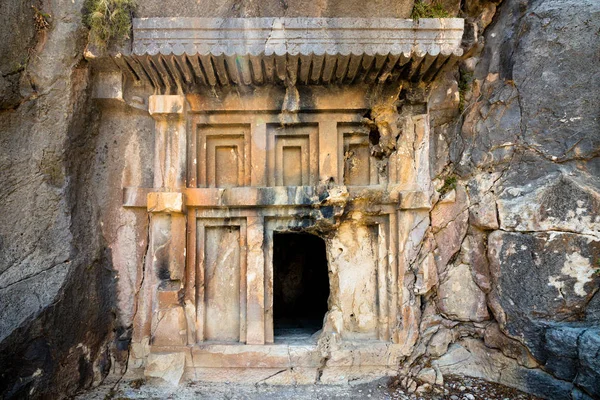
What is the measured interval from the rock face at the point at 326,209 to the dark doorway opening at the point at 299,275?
2.00m

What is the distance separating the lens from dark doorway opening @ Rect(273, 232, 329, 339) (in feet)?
19.5

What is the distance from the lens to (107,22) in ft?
11.1

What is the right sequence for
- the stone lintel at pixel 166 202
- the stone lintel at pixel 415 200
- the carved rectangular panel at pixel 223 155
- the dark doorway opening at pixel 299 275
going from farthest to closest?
the dark doorway opening at pixel 299 275 < the carved rectangular panel at pixel 223 155 < the stone lintel at pixel 415 200 < the stone lintel at pixel 166 202

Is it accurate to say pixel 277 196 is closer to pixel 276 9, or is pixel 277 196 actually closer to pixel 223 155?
pixel 223 155

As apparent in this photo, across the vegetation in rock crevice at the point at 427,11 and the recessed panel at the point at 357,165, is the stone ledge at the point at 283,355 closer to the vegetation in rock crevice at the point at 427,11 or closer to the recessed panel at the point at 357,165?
the recessed panel at the point at 357,165

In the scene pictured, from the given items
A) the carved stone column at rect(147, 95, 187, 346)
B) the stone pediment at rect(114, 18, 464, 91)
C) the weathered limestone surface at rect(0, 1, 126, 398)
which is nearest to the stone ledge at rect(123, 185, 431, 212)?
the carved stone column at rect(147, 95, 187, 346)

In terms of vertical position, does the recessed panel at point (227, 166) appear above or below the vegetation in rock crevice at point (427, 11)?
Answer: below

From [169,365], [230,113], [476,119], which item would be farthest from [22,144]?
[476,119]

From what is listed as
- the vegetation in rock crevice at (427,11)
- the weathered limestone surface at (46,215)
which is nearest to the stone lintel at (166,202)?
the weathered limestone surface at (46,215)

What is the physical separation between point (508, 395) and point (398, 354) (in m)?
1.01

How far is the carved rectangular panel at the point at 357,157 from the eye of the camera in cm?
404

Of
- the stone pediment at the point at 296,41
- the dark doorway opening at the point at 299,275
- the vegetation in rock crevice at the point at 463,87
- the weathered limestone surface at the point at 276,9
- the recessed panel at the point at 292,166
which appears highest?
the weathered limestone surface at the point at 276,9

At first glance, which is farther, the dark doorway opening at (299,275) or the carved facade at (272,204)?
the dark doorway opening at (299,275)

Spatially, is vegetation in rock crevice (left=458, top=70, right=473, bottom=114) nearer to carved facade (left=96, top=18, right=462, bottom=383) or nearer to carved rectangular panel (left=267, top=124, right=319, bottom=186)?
carved facade (left=96, top=18, right=462, bottom=383)
